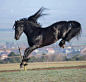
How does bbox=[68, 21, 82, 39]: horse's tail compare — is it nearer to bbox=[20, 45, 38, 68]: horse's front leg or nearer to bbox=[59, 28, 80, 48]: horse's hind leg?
bbox=[59, 28, 80, 48]: horse's hind leg

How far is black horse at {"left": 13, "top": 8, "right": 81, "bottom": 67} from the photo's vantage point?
9.12 m

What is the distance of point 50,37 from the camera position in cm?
909

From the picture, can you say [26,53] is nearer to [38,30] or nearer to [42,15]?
[38,30]

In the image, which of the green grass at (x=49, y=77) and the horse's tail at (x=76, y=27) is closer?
the green grass at (x=49, y=77)

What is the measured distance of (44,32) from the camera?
9180 mm

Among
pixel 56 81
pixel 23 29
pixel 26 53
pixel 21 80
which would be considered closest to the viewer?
pixel 56 81

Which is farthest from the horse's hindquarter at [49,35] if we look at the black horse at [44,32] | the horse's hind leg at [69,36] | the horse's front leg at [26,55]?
the horse's front leg at [26,55]

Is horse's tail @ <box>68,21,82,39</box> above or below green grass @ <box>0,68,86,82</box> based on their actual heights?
above

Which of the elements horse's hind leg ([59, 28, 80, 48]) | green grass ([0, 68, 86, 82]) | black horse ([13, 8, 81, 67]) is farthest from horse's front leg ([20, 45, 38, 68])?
horse's hind leg ([59, 28, 80, 48])

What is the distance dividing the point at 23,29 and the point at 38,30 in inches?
27.0

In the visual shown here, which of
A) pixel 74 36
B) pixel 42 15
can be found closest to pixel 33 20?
pixel 42 15

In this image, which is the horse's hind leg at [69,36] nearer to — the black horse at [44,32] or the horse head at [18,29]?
the black horse at [44,32]

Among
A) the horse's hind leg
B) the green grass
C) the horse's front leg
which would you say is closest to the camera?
the green grass

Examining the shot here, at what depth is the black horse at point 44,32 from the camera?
9.12 metres
